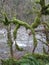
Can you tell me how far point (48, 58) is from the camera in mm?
2498

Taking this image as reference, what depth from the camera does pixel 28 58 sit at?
2385 mm

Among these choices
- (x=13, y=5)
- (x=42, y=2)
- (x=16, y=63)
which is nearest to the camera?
(x=42, y=2)

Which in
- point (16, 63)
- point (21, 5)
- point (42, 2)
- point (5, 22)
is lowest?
point (16, 63)

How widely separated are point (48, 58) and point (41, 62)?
14cm

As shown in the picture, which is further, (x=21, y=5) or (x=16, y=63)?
(x=21, y=5)

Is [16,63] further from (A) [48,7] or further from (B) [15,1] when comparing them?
(B) [15,1]

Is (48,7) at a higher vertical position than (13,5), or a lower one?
lower

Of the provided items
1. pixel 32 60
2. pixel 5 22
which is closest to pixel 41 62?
pixel 32 60

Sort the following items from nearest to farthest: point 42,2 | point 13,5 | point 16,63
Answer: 1. point 42,2
2. point 16,63
3. point 13,5

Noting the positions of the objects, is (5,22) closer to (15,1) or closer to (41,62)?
(41,62)

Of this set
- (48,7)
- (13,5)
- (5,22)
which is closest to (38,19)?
(48,7)

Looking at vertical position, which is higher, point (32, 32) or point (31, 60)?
point (32, 32)

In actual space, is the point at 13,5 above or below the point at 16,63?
above

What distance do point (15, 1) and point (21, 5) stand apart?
60 cm
